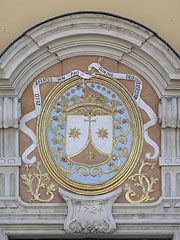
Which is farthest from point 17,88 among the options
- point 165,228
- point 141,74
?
point 165,228

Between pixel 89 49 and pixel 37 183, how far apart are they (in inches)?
57.0

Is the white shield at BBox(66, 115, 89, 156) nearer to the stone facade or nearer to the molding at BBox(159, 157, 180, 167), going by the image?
the stone facade

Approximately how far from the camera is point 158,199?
39.9 ft

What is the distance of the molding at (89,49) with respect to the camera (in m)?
12.2

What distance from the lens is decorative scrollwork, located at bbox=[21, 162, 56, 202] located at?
39.9 feet

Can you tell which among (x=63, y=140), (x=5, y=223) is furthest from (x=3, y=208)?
(x=63, y=140)

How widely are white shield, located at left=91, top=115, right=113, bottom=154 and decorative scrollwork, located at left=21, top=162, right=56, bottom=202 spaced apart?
0.60m

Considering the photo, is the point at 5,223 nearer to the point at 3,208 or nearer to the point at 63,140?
the point at 3,208

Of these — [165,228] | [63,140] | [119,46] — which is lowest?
[165,228]

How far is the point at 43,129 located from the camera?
40.5ft

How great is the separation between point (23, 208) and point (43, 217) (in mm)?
214

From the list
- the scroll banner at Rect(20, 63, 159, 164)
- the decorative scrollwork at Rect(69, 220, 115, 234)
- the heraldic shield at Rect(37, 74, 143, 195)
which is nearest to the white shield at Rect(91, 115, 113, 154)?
the heraldic shield at Rect(37, 74, 143, 195)

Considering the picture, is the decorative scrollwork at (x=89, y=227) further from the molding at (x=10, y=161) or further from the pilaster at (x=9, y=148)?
the molding at (x=10, y=161)

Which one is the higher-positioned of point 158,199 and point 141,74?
point 141,74
